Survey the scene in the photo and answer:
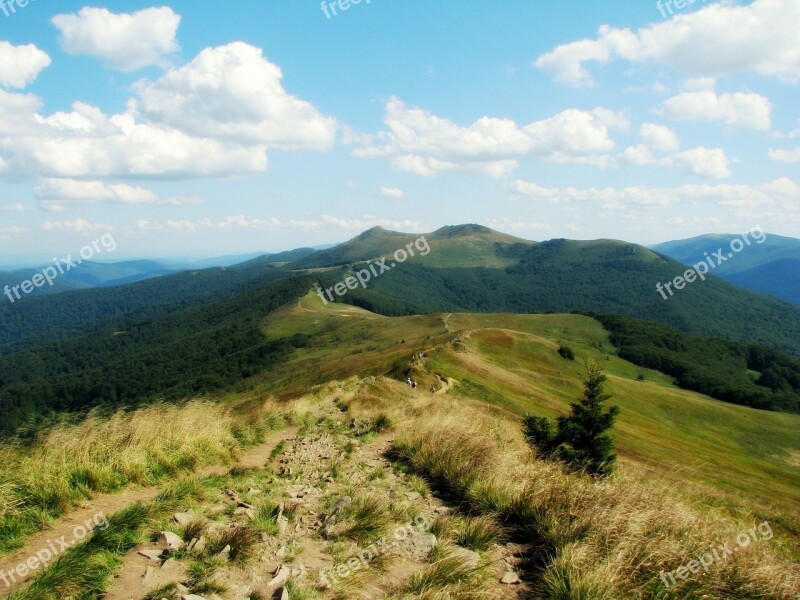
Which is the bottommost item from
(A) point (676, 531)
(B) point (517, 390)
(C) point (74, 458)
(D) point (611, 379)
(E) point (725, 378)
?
(E) point (725, 378)

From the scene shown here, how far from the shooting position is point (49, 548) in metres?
6.18

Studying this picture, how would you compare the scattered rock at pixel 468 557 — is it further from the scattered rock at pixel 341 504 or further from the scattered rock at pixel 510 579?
the scattered rock at pixel 341 504

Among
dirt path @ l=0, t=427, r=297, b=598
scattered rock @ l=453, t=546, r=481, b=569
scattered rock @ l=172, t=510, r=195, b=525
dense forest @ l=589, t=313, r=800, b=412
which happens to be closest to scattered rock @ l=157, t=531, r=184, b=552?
scattered rock @ l=172, t=510, r=195, b=525

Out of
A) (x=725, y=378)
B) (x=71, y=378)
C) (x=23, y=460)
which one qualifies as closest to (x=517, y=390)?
(x=23, y=460)

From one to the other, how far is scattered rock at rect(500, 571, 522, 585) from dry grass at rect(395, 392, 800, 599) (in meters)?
0.30

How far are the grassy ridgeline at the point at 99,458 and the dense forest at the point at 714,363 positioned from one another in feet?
419

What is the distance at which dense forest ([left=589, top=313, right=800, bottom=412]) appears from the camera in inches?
4355

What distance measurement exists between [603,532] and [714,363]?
171 meters

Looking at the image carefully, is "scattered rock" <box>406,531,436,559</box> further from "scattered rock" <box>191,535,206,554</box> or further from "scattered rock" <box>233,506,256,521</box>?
"scattered rock" <box>191,535,206,554</box>

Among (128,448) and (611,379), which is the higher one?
(128,448)

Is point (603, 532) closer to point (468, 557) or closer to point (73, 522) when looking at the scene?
point (468, 557)

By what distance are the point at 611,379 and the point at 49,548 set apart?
259 ft

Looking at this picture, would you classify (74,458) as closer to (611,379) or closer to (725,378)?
(611,379)

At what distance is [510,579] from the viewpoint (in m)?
6.04
